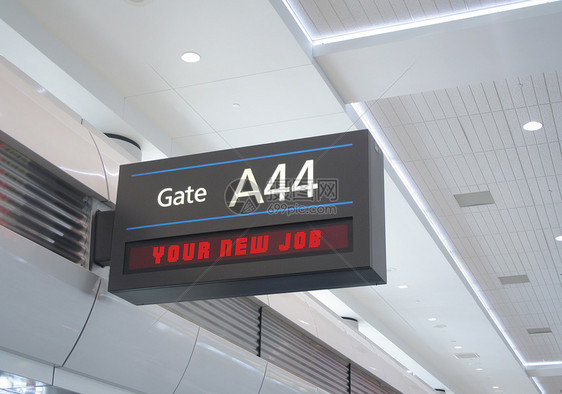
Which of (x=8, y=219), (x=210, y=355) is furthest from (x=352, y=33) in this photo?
(x=8, y=219)

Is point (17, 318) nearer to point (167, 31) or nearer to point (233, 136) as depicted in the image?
point (167, 31)

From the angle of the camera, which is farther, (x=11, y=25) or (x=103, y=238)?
(x=11, y=25)

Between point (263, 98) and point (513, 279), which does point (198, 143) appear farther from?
point (513, 279)

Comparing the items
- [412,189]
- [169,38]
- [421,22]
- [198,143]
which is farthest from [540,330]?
[169,38]

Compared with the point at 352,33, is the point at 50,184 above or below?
below

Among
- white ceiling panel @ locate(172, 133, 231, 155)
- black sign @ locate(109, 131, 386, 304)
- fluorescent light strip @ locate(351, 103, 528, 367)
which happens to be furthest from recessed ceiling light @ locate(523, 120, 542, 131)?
black sign @ locate(109, 131, 386, 304)

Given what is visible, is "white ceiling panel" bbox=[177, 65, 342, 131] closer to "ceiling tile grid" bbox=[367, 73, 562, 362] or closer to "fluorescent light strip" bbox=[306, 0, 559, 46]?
"fluorescent light strip" bbox=[306, 0, 559, 46]

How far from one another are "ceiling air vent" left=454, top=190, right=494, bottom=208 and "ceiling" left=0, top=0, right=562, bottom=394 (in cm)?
9

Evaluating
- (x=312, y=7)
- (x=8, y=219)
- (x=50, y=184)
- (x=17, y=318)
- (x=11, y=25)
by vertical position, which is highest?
(x=312, y=7)

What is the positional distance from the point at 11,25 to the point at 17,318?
2.49m

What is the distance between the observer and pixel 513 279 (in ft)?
40.0

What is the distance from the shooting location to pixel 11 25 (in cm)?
521

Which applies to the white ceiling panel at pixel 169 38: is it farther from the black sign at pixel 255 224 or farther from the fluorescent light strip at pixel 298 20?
the black sign at pixel 255 224

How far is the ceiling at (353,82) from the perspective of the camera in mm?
5613
